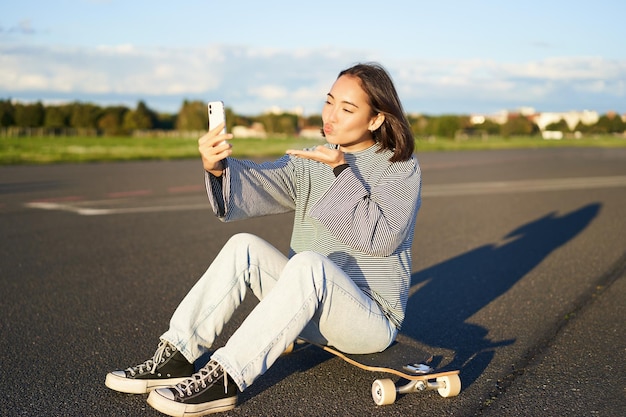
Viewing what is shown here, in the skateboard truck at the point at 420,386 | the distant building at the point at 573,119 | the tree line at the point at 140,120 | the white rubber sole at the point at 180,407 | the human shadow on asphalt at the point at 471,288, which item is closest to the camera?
the white rubber sole at the point at 180,407

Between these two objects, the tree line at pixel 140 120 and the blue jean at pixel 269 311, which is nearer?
the blue jean at pixel 269 311

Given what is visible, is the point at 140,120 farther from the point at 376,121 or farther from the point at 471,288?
the point at 376,121

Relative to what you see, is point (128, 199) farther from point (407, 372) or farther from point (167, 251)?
point (407, 372)

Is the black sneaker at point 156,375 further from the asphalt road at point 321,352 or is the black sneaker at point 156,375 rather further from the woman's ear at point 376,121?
→ the woman's ear at point 376,121

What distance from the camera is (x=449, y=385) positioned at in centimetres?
356

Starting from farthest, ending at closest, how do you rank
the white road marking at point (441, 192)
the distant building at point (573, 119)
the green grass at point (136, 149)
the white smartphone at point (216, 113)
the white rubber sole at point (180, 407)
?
the distant building at point (573, 119) → the green grass at point (136, 149) → the white road marking at point (441, 192) → the white smartphone at point (216, 113) → the white rubber sole at point (180, 407)

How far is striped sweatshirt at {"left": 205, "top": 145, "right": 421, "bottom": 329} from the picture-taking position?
3434mm

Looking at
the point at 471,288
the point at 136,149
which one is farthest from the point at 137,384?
the point at 136,149

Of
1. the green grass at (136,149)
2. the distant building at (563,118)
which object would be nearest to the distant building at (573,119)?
the distant building at (563,118)

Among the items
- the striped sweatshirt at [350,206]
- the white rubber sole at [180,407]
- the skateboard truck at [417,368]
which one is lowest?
the white rubber sole at [180,407]

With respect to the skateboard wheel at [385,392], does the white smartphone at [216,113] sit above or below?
above

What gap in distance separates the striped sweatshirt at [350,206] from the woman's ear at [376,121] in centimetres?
14

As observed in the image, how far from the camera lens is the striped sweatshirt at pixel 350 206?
11.3 feet

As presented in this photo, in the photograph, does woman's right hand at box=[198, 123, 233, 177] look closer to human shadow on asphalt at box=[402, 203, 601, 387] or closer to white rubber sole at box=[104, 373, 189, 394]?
white rubber sole at box=[104, 373, 189, 394]
